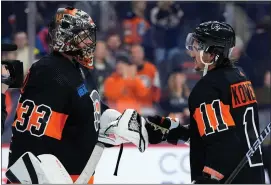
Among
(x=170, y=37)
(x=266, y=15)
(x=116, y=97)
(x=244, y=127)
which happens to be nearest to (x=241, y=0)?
(x=266, y=15)

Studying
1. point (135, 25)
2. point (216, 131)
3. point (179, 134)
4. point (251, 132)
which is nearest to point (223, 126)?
point (216, 131)

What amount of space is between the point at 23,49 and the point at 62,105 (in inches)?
151

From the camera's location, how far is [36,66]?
3.46 metres

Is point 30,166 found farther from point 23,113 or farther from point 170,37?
point 170,37

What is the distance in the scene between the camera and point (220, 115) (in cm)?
343

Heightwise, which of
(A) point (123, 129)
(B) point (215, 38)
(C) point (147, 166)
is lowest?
(C) point (147, 166)

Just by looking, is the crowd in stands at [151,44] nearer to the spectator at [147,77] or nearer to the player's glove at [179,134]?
the spectator at [147,77]

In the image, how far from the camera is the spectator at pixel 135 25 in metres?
7.54

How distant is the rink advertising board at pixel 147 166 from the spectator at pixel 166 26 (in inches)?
53.7

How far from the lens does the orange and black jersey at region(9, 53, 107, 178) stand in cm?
336

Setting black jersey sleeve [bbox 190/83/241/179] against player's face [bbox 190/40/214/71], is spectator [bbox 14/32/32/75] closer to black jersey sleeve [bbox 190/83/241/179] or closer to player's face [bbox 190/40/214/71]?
player's face [bbox 190/40/214/71]

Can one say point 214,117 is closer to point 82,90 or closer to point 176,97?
point 82,90

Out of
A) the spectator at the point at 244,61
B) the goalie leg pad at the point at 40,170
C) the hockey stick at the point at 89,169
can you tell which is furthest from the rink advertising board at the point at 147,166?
the goalie leg pad at the point at 40,170

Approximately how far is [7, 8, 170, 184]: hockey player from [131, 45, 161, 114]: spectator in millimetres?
3518
